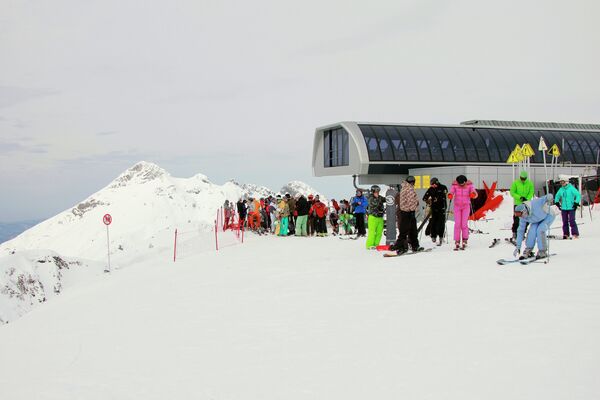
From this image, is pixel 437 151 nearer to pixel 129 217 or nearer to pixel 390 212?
pixel 390 212

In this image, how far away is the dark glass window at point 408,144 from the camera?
3675 cm

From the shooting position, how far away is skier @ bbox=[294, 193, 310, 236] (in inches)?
828

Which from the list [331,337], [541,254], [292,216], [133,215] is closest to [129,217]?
[133,215]

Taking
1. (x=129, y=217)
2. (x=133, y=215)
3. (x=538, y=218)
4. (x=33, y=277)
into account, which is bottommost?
(x=129, y=217)

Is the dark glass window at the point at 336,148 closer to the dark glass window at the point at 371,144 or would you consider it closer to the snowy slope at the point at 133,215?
the dark glass window at the point at 371,144

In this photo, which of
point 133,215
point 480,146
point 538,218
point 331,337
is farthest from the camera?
point 133,215

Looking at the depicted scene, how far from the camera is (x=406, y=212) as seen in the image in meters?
13.0

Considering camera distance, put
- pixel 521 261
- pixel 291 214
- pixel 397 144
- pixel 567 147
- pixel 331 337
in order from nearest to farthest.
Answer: pixel 331 337, pixel 521 261, pixel 291 214, pixel 397 144, pixel 567 147

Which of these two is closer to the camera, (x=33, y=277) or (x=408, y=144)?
(x=33, y=277)

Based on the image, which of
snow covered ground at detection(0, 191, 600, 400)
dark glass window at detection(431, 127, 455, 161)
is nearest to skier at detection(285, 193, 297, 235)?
snow covered ground at detection(0, 191, 600, 400)

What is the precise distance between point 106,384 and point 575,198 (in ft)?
42.0

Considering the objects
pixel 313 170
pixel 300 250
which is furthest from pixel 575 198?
pixel 313 170

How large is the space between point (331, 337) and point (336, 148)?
34.0 meters

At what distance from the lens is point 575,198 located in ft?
48.0
